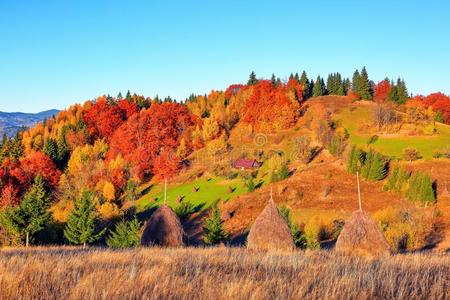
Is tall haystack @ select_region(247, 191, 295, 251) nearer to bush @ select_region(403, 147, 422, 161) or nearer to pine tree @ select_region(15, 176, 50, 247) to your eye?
pine tree @ select_region(15, 176, 50, 247)

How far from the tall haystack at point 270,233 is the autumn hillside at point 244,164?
11842mm

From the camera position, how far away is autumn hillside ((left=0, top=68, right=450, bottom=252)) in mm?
39500

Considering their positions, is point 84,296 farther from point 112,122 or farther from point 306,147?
point 112,122

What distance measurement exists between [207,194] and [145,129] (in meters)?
40.2

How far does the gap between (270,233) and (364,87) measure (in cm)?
10140

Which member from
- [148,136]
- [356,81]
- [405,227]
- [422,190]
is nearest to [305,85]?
[356,81]

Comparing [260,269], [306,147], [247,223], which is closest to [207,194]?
[247,223]

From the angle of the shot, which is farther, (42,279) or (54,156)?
(54,156)

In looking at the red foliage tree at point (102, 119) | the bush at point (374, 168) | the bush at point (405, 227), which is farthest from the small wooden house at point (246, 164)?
the red foliage tree at point (102, 119)

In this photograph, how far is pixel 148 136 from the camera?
94375mm

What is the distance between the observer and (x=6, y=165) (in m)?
85.8

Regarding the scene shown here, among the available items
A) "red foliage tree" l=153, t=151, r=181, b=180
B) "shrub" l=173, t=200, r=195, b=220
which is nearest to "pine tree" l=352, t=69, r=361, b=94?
"red foliage tree" l=153, t=151, r=181, b=180

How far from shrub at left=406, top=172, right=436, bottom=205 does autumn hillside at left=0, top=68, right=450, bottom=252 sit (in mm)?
106

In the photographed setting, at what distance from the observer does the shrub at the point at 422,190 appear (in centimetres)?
4405
